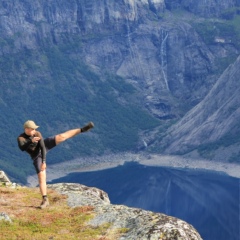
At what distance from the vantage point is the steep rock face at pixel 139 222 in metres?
29.9

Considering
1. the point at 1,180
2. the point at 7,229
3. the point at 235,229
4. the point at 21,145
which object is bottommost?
the point at 235,229

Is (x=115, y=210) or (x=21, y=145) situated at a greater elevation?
(x=21, y=145)

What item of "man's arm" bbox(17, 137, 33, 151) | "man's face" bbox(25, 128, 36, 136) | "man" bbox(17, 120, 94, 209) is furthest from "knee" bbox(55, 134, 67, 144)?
"man's arm" bbox(17, 137, 33, 151)

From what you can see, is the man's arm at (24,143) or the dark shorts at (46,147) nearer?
the man's arm at (24,143)

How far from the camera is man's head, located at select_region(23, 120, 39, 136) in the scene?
94.2ft

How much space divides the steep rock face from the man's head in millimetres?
7061

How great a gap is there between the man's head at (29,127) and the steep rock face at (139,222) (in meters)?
7.06

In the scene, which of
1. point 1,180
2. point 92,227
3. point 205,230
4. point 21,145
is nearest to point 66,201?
point 92,227

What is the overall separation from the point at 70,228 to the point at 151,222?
180 inches

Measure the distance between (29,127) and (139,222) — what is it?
343 inches

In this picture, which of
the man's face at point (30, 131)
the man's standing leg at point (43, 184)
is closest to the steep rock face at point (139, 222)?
the man's standing leg at point (43, 184)

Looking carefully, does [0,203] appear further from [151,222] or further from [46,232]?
[151,222]

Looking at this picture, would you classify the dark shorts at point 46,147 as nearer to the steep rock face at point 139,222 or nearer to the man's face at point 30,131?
the man's face at point 30,131

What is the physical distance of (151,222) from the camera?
31547 mm
